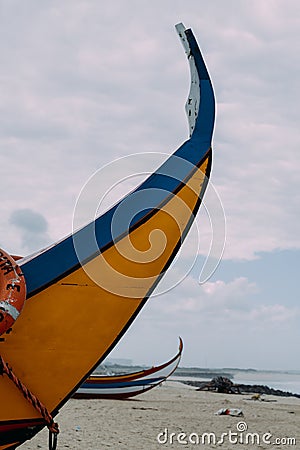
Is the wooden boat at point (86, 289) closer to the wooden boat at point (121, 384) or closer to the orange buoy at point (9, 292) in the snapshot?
the orange buoy at point (9, 292)

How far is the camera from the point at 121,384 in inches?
800

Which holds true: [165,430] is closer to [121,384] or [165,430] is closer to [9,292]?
[9,292]

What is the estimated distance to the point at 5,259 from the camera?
4094 mm

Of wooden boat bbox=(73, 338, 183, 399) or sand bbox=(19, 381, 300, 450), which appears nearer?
sand bbox=(19, 381, 300, 450)

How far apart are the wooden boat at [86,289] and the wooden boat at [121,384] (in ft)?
47.1

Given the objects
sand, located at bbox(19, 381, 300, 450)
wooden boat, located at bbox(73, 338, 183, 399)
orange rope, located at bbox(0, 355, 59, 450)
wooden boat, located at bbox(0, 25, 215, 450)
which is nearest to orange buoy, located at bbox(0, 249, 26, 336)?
wooden boat, located at bbox(0, 25, 215, 450)

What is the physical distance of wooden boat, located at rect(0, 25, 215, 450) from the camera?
4617 millimetres

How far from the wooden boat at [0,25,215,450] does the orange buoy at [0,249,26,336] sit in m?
0.03

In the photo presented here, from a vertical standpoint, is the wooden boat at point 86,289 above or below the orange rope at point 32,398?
above

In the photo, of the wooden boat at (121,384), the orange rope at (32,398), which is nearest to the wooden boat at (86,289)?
the orange rope at (32,398)

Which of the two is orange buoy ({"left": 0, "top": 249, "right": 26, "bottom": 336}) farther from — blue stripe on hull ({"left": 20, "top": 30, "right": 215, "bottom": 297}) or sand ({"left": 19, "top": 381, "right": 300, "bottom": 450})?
sand ({"left": 19, "top": 381, "right": 300, "bottom": 450})

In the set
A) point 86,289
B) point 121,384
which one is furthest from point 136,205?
point 121,384

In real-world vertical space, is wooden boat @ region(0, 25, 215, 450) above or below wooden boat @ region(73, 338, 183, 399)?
below

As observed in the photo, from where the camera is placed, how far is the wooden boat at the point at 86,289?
4.62 metres
